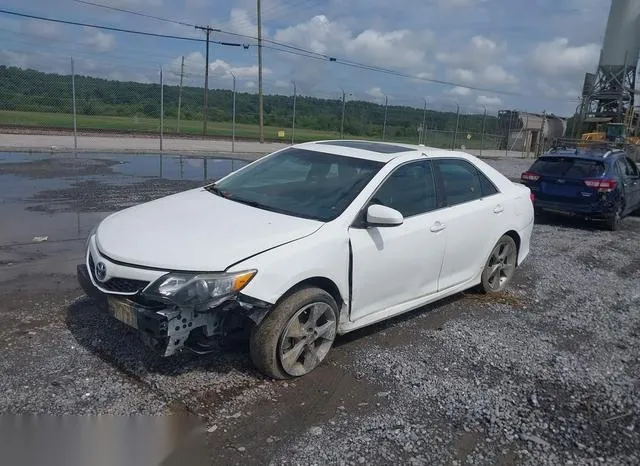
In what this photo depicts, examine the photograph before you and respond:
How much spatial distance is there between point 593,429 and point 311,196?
2.57 meters

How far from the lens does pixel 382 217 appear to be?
416 cm

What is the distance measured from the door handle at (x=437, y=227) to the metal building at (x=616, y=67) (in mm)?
42046

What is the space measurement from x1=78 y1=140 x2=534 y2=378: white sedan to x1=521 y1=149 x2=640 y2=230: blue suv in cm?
541

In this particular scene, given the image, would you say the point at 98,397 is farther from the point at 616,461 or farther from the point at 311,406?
the point at 616,461

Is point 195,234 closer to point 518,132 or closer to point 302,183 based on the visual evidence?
point 302,183

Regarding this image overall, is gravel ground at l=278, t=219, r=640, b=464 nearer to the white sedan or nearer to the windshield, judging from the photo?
the white sedan

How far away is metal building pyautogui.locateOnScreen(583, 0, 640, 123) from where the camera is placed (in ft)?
140

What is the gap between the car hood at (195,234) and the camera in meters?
3.54

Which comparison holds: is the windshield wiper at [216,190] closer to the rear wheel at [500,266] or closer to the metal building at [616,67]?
the rear wheel at [500,266]

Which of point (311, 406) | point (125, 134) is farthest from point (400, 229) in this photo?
point (125, 134)

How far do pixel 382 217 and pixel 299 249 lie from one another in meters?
0.75

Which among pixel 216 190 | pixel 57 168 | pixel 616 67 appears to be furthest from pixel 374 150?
pixel 616 67

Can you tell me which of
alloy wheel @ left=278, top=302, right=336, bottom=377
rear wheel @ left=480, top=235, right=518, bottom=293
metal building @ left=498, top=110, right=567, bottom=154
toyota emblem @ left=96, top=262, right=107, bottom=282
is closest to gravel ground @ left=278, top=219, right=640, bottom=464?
rear wheel @ left=480, top=235, right=518, bottom=293

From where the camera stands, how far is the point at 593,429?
3.50 m
